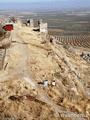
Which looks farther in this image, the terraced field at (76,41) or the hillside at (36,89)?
the terraced field at (76,41)

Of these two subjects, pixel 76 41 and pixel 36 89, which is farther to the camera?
pixel 76 41

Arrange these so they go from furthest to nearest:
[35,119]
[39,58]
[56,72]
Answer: [39,58] → [56,72] → [35,119]

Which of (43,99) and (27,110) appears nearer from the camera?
(27,110)

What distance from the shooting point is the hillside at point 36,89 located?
25469mm

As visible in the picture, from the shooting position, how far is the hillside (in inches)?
1003

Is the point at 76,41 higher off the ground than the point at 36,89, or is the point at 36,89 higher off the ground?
the point at 36,89

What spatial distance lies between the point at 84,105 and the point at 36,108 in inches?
225

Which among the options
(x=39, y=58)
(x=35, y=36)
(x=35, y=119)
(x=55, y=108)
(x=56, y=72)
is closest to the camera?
(x=35, y=119)

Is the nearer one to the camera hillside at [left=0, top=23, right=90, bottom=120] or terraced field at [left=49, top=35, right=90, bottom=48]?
hillside at [left=0, top=23, right=90, bottom=120]

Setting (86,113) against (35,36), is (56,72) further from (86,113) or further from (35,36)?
(35,36)

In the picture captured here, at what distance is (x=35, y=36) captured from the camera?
50938mm

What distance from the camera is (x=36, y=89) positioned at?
Result: 28844mm

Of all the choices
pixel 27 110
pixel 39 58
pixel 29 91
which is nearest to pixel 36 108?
pixel 27 110

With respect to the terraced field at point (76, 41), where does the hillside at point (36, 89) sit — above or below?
above
